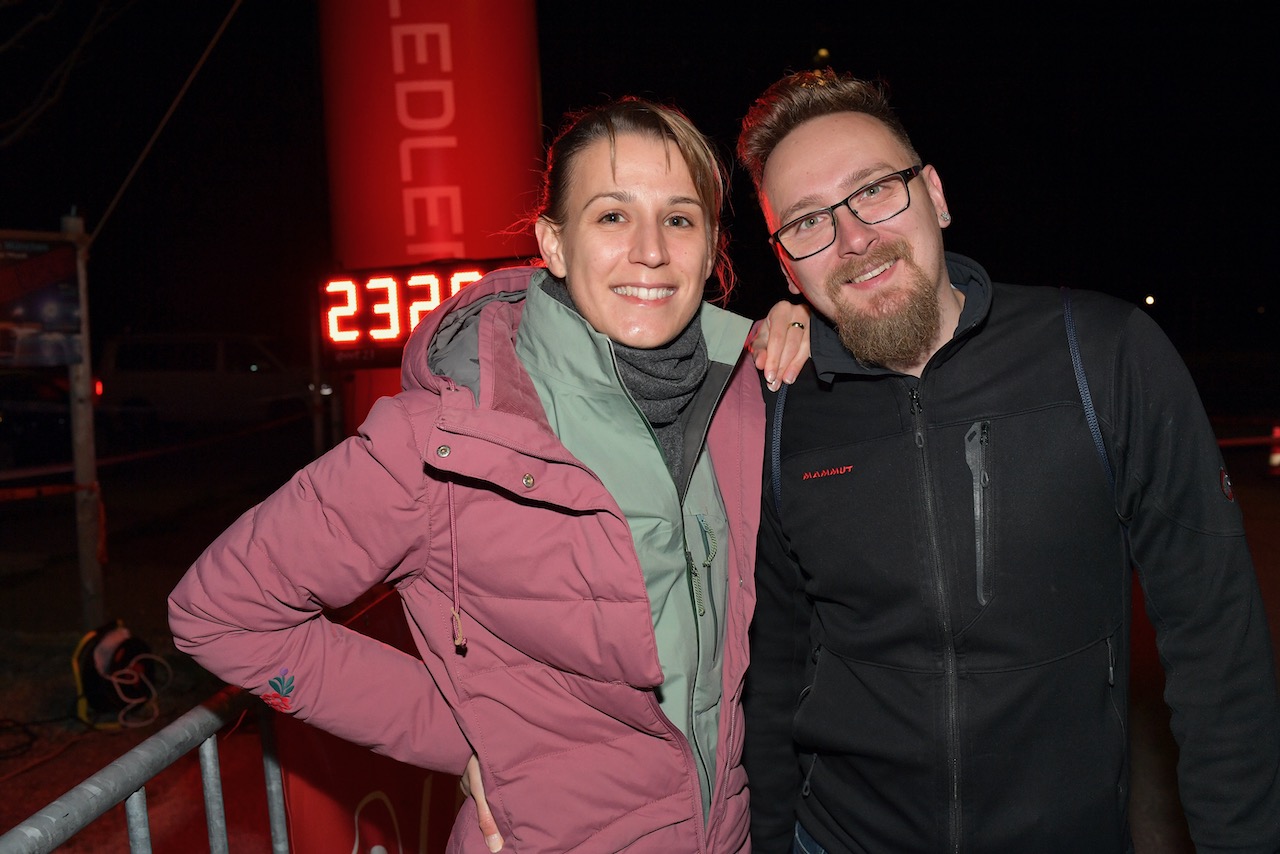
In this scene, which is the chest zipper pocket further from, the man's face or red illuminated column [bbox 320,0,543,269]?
red illuminated column [bbox 320,0,543,269]

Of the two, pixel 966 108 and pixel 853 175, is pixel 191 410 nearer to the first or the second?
pixel 853 175

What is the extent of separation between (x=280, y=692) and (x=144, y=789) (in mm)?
444

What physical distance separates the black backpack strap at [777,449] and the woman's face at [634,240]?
1.24ft

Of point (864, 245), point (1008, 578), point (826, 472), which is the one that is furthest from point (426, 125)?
point (1008, 578)

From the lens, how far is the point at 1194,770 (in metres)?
1.91

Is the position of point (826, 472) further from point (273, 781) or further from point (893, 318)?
point (273, 781)

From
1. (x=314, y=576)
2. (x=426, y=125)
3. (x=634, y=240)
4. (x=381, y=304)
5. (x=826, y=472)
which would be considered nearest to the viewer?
(x=314, y=576)

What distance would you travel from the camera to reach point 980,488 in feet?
6.48

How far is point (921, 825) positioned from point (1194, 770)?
59 cm

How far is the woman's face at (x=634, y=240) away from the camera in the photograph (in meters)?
2.03

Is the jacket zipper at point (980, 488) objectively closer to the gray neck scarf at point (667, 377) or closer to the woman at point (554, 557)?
the woman at point (554, 557)

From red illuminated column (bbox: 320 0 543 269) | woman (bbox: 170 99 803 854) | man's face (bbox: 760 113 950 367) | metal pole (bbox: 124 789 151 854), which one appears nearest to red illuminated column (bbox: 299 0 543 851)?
red illuminated column (bbox: 320 0 543 269)

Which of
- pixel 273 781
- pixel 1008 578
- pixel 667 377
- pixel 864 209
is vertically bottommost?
pixel 273 781

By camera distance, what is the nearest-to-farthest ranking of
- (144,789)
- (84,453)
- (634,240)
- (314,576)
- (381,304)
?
(314,576) < (144,789) < (634,240) < (381,304) < (84,453)
